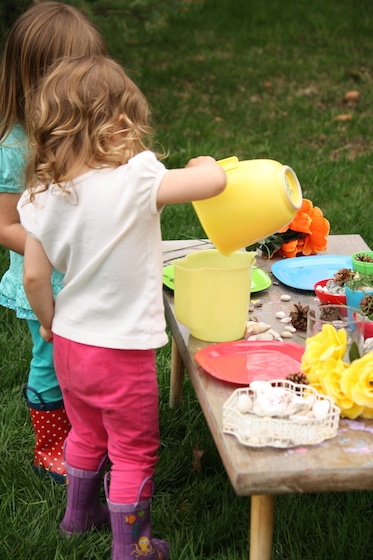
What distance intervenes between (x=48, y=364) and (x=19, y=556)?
50 cm

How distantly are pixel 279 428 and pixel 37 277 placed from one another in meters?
0.63

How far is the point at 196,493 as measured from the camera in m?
2.19

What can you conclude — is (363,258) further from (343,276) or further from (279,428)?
(279,428)

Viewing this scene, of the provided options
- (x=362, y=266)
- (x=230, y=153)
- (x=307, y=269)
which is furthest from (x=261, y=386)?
(x=230, y=153)

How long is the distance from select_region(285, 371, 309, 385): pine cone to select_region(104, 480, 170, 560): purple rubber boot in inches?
17.3

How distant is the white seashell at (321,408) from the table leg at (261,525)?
0.18 meters

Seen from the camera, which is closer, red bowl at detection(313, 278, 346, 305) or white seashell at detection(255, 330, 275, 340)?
white seashell at detection(255, 330, 275, 340)

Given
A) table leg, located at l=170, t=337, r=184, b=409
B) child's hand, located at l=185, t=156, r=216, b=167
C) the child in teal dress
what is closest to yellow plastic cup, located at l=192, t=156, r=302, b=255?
child's hand, located at l=185, t=156, r=216, b=167

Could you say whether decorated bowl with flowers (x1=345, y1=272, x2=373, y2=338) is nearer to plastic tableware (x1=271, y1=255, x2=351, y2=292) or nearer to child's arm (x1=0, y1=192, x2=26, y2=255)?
plastic tableware (x1=271, y1=255, x2=351, y2=292)

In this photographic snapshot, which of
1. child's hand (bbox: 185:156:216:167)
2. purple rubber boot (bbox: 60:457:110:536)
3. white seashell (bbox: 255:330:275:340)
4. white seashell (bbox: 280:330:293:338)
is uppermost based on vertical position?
child's hand (bbox: 185:156:216:167)

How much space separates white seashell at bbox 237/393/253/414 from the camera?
1.48m

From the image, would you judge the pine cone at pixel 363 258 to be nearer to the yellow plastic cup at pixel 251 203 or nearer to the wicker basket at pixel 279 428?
the yellow plastic cup at pixel 251 203

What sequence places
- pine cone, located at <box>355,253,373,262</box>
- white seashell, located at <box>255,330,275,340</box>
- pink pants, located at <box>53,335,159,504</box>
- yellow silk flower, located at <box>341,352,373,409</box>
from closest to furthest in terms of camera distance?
yellow silk flower, located at <box>341,352,373,409</box>, pink pants, located at <box>53,335,159,504</box>, white seashell, located at <box>255,330,275,340</box>, pine cone, located at <box>355,253,373,262</box>

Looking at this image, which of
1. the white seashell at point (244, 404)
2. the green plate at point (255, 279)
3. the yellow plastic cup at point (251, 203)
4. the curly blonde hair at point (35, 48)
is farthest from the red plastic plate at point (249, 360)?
the curly blonde hair at point (35, 48)
